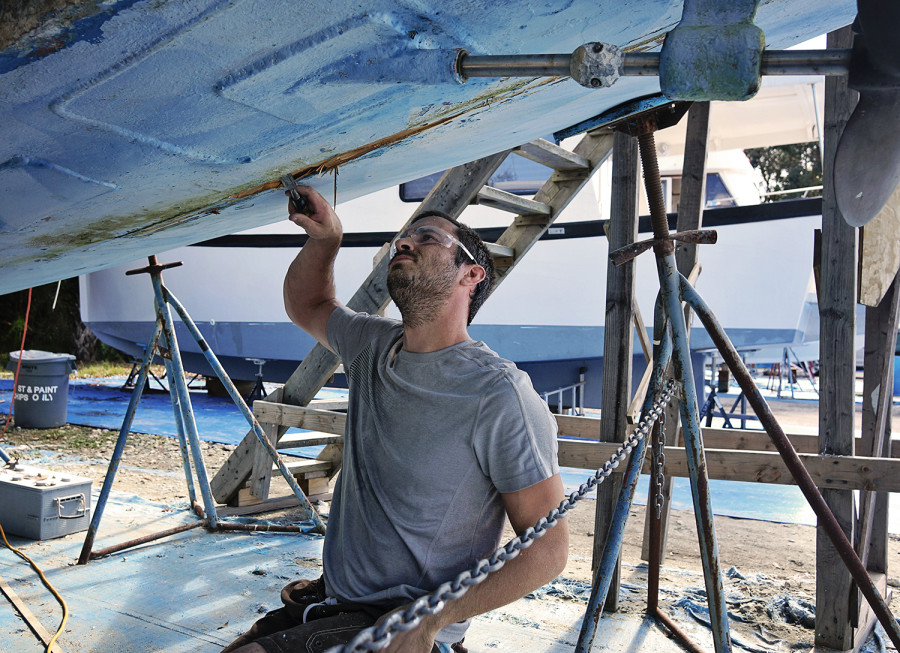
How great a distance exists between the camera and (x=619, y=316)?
11.6ft

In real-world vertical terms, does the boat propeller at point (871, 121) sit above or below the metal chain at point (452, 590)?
above

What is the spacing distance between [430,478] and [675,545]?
381 cm

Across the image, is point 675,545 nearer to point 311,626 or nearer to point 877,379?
point 877,379

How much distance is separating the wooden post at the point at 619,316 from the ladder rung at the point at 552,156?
2.08 ft

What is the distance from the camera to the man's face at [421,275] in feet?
6.36

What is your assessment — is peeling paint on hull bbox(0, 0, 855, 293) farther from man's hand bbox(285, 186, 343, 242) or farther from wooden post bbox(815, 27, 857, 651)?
wooden post bbox(815, 27, 857, 651)

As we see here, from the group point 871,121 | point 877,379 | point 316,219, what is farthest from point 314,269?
point 877,379

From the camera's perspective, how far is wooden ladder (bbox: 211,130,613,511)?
4.21 metres

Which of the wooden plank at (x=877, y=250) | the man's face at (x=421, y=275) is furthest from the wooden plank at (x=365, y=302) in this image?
the wooden plank at (x=877, y=250)

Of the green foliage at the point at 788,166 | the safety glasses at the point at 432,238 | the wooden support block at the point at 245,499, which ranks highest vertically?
the green foliage at the point at 788,166

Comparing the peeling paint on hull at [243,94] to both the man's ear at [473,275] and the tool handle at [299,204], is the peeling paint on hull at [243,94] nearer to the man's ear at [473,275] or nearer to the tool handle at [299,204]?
the tool handle at [299,204]

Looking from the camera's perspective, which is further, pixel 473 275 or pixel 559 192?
pixel 559 192

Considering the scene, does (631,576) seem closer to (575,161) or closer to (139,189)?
(575,161)

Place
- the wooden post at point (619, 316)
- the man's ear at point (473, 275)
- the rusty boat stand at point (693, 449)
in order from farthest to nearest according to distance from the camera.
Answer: the wooden post at point (619, 316)
the rusty boat stand at point (693, 449)
the man's ear at point (473, 275)
